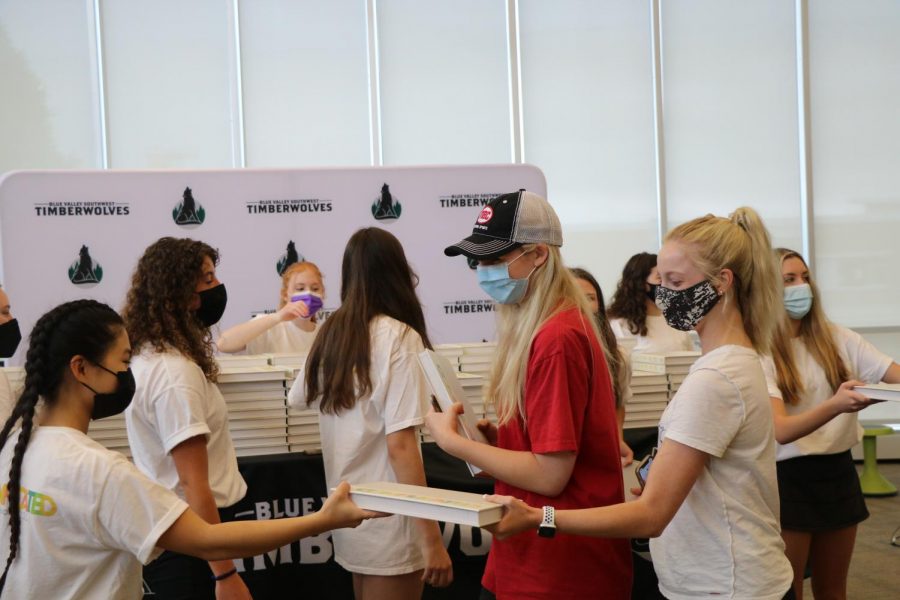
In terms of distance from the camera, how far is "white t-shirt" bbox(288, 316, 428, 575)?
93.1 inches

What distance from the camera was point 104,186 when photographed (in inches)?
193

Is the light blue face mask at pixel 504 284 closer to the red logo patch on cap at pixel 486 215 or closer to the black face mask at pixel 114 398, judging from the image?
the red logo patch on cap at pixel 486 215

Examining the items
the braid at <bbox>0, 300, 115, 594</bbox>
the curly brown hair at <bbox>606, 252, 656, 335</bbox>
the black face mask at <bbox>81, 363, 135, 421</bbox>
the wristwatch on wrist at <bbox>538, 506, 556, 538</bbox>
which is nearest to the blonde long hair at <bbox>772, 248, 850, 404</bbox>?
the wristwatch on wrist at <bbox>538, 506, 556, 538</bbox>

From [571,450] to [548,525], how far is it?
17cm

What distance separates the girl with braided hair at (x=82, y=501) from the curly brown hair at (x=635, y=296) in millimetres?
3190

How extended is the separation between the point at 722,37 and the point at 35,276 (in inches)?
233

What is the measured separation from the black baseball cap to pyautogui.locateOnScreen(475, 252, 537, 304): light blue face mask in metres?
0.03

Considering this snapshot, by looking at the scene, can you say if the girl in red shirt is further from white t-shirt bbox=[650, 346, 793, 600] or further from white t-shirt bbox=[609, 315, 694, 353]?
white t-shirt bbox=[609, 315, 694, 353]

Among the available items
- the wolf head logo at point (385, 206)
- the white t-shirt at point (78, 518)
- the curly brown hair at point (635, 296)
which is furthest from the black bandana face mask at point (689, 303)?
the wolf head logo at point (385, 206)

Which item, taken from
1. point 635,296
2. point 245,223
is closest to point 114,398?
point 635,296

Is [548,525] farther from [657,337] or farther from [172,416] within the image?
[657,337]

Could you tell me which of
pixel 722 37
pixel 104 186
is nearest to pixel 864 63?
pixel 722 37

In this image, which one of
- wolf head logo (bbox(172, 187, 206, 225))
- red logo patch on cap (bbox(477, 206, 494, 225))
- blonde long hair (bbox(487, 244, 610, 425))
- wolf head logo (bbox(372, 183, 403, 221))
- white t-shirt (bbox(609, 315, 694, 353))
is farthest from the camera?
wolf head logo (bbox(372, 183, 403, 221))

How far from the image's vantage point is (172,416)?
7.03ft
